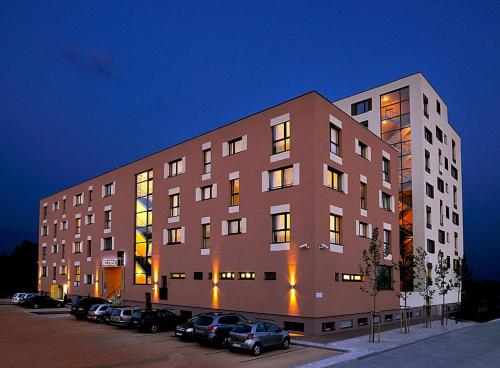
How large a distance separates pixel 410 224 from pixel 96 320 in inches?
1289

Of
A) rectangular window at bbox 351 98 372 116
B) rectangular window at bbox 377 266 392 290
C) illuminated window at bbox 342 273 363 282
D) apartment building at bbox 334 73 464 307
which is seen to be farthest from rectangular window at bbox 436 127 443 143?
illuminated window at bbox 342 273 363 282

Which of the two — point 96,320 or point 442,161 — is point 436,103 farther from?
point 96,320

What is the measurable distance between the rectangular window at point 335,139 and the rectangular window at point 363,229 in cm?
654

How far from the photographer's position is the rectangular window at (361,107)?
5584 cm

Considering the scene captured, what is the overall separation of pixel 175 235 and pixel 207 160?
26.2 ft

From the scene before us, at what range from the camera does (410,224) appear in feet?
164

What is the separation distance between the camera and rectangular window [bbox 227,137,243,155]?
37925mm

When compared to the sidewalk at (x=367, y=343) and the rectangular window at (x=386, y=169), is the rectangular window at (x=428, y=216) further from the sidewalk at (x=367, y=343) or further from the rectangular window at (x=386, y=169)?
the sidewalk at (x=367, y=343)

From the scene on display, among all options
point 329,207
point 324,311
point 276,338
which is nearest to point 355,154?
point 329,207

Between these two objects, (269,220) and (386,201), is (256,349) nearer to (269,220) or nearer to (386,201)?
(269,220)

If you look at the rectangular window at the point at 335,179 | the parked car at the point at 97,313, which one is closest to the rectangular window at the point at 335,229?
the rectangular window at the point at 335,179

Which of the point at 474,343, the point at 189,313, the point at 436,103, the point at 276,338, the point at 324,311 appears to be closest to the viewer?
the point at 276,338

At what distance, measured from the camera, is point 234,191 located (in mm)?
37656

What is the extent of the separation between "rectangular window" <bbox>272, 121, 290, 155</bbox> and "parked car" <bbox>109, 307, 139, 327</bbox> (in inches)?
607
